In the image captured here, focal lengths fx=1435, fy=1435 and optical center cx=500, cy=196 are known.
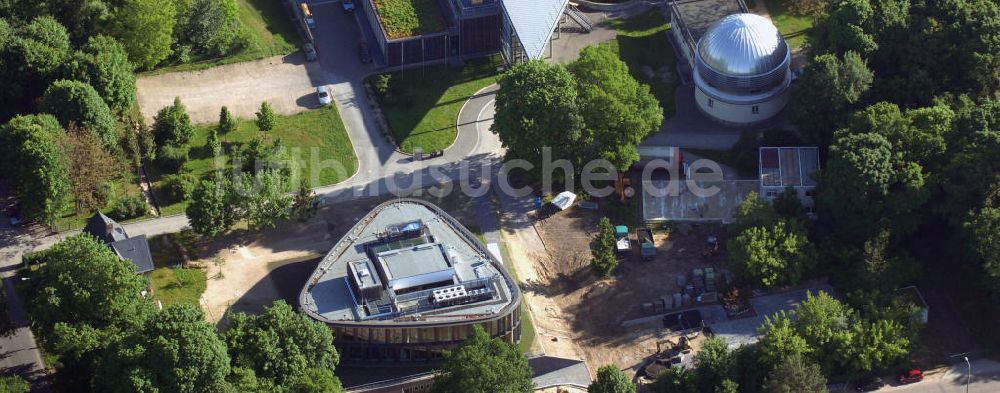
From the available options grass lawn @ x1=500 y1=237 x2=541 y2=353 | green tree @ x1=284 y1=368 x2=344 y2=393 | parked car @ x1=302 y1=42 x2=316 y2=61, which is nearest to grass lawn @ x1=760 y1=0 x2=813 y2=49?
grass lawn @ x1=500 y1=237 x2=541 y2=353

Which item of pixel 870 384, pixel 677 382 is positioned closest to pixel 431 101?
pixel 677 382

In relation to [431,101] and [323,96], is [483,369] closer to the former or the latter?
[431,101]

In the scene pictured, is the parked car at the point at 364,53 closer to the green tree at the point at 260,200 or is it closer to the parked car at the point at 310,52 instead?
the parked car at the point at 310,52

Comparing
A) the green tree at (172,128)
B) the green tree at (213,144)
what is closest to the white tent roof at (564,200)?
the green tree at (213,144)

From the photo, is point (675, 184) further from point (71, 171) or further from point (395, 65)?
point (71, 171)

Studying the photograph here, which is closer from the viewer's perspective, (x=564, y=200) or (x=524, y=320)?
(x=524, y=320)
